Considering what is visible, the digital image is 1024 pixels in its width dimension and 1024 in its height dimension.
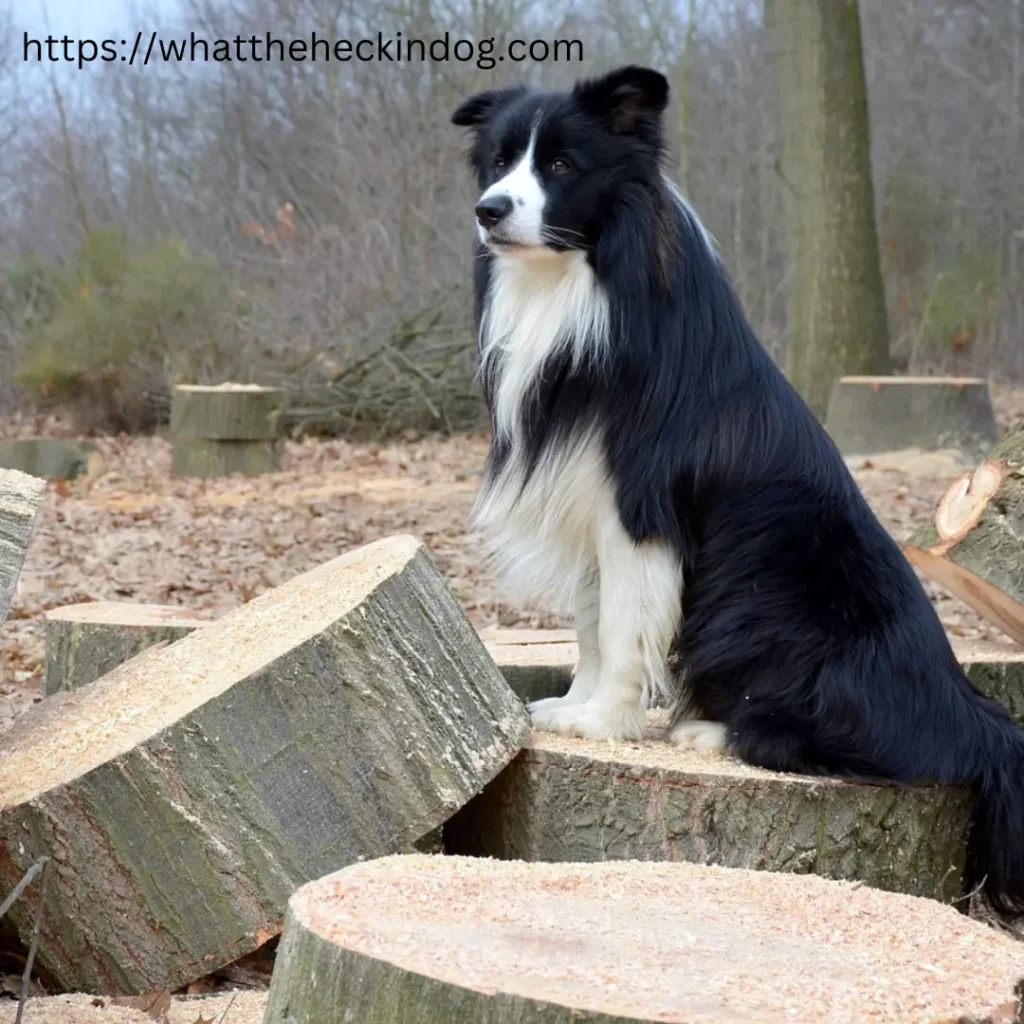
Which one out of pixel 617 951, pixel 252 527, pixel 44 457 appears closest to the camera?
pixel 617 951

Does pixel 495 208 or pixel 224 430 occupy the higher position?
pixel 495 208

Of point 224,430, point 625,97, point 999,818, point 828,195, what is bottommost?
point 999,818

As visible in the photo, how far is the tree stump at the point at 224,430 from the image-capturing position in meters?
12.3

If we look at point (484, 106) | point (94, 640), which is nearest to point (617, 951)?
point (484, 106)

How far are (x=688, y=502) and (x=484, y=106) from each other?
1197 millimetres

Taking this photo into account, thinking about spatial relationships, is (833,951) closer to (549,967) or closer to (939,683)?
(549,967)

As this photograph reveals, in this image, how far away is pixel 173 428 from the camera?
12492mm

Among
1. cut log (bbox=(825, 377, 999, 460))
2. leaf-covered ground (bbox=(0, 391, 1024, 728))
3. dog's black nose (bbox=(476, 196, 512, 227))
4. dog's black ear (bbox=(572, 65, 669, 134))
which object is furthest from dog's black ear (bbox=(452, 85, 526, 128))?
cut log (bbox=(825, 377, 999, 460))

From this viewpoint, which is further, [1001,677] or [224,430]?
[224,430]

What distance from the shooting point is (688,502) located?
3.59 metres

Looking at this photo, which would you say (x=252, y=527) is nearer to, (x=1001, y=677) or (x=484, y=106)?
(x=484, y=106)

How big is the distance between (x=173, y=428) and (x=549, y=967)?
11045 mm

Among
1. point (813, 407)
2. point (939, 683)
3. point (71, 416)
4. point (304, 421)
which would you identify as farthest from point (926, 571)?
point (71, 416)

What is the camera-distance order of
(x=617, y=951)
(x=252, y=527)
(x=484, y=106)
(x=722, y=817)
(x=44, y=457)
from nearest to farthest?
(x=617, y=951) < (x=722, y=817) < (x=484, y=106) < (x=252, y=527) < (x=44, y=457)
